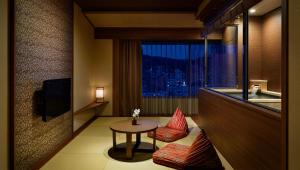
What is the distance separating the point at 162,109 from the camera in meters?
6.85

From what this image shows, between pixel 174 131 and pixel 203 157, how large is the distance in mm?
1708

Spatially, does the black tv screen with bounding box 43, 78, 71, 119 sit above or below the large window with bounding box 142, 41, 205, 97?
below

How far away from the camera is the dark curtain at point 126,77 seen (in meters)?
6.61

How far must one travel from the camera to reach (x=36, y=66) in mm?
3010

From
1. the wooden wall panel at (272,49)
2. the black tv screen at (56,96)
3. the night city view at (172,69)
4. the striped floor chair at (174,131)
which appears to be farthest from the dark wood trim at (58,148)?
the wooden wall panel at (272,49)

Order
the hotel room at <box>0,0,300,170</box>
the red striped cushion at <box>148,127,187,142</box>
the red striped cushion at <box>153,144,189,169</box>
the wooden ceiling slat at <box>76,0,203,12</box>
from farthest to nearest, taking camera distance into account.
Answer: the wooden ceiling slat at <box>76,0,203,12</box>, the red striped cushion at <box>148,127,187,142</box>, the red striped cushion at <box>153,144,189,169</box>, the hotel room at <box>0,0,300,170</box>

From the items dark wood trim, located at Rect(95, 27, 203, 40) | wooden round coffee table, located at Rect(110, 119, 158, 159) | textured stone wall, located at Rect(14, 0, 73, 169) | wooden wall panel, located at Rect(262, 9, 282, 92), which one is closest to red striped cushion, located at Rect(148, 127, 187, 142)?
→ wooden round coffee table, located at Rect(110, 119, 158, 159)

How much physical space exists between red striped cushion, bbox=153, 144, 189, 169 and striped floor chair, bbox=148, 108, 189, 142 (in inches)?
29.4

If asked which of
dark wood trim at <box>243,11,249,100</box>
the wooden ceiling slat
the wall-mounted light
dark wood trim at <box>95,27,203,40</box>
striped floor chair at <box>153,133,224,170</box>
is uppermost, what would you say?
the wooden ceiling slat

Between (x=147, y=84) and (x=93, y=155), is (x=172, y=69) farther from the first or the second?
(x=93, y=155)

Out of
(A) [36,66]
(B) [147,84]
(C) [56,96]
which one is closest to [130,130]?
(C) [56,96]

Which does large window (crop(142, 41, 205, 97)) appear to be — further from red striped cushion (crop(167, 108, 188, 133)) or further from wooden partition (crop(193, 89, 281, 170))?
wooden partition (crop(193, 89, 281, 170))

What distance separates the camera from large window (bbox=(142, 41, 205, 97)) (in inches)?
265

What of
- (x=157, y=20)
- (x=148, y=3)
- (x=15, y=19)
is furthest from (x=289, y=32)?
(x=157, y=20)
